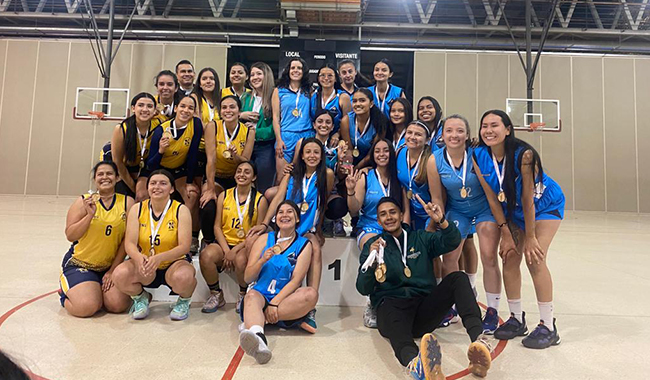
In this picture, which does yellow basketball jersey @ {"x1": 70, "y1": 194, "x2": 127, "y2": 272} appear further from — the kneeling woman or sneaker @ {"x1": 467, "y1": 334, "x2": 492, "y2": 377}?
sneaker @ {"x1": 467, "y1": 334, "x2": 492, "y2": 377}

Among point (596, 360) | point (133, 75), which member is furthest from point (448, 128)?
point (133, 75)

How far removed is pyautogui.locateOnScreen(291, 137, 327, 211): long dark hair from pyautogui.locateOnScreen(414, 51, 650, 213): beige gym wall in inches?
416

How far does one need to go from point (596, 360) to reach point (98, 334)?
304 centimetres

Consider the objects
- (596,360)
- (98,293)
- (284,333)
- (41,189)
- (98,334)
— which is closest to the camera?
(596,360)

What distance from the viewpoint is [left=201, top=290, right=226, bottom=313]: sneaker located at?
2850mm

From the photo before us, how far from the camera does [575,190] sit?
40.2 ft

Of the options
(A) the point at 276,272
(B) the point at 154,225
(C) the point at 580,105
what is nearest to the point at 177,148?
(B) the point at 154,225

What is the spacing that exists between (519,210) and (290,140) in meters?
2.29

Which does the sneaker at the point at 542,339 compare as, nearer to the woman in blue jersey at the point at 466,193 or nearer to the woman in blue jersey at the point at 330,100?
the woman in blue jersey at the point at 466,193

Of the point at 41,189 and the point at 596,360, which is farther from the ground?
the point at 41,189

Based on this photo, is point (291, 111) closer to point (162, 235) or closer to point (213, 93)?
point (213, 93)

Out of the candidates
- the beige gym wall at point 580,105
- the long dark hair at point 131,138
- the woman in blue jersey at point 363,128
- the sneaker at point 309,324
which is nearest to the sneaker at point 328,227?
the woman in blue jersey at point 363,128

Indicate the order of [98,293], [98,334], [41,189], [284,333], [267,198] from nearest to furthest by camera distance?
[98,334]
[284,333]
[98,293]
[267,198]
[41,189]

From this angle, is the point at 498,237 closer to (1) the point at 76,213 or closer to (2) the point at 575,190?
(1) the point at 76,213
